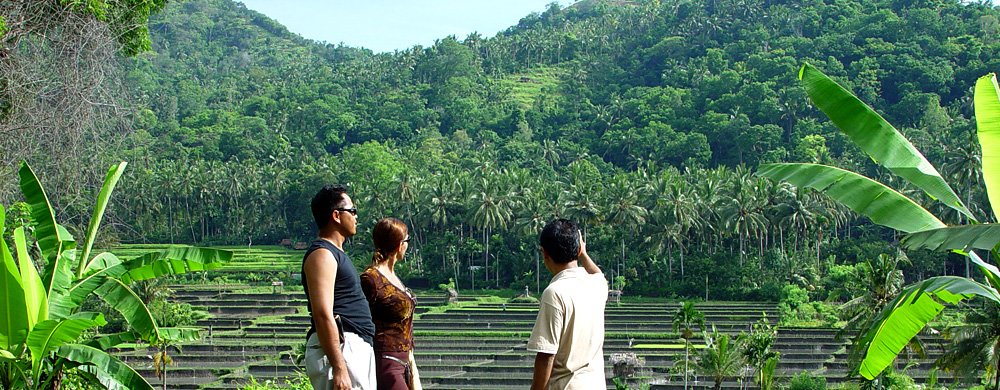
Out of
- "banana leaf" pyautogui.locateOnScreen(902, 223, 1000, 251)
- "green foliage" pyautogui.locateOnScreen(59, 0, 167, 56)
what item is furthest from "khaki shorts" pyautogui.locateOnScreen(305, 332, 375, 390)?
"green foliage" pyautogui.locateOnScreen(59, 0, 167, 56)

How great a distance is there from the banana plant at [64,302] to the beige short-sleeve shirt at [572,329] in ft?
11.7

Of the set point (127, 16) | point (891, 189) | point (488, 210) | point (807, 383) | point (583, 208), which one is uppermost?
point (127, 16)

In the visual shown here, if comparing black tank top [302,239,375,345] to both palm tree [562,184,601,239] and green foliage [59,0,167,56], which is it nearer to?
green foliage [59,0,167,56]

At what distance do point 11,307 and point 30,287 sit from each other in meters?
0.26

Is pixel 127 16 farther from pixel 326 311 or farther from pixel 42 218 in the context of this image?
pixel 326 311

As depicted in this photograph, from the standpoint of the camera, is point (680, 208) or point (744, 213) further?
point (680, 208)

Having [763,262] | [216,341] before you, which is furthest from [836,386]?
[763,262]

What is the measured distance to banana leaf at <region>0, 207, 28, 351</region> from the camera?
7.64 meters

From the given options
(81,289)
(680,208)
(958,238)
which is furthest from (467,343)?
(958,238)

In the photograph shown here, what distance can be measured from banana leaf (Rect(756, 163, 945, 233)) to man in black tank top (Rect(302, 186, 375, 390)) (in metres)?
3.47

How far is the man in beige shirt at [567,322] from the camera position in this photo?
5.46 meters

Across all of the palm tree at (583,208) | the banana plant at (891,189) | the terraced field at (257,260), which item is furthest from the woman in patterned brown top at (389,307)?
the palm tree at (583,208)

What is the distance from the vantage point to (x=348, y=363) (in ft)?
18.2

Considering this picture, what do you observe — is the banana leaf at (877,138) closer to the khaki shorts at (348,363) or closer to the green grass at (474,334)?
the khaki shorts at (348,363)
